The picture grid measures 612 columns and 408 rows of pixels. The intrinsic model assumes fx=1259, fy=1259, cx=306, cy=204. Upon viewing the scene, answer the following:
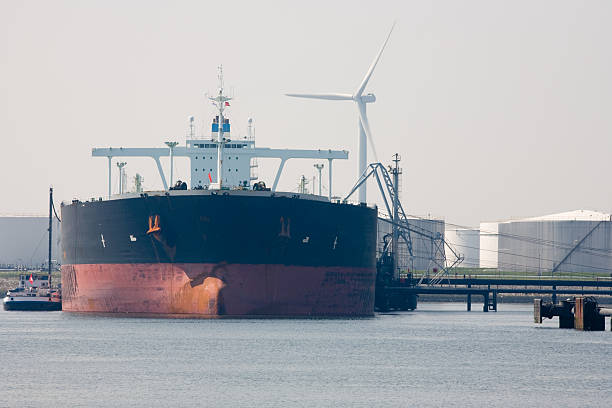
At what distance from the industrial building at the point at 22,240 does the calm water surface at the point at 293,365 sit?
72.4 meters

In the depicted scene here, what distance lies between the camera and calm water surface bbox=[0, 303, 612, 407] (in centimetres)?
3319

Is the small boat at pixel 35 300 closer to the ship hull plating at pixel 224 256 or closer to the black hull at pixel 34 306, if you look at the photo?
the black hull at pixel 34 306

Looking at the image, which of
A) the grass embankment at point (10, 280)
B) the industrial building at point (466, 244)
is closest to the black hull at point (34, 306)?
the grass embankment at point (10, 280)

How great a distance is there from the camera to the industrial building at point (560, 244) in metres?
119

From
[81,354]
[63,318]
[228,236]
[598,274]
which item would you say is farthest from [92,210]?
[598,274]

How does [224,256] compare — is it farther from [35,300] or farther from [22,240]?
[22,240]

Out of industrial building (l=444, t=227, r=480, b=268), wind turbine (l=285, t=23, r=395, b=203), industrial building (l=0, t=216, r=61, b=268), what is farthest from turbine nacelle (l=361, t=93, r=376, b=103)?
Answer: industrial building (l=444, t=227, r=480, b=268)

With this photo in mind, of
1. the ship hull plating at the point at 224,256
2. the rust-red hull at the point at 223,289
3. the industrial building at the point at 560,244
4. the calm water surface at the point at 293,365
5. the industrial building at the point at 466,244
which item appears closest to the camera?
the calm water surface at the point at 293,365

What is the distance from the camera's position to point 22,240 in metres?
132

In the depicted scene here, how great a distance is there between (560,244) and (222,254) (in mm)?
71072

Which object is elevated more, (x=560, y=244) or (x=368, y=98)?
(x=368, y=98)

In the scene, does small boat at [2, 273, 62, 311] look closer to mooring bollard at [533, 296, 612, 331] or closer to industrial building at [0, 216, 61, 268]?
mooring bollard at [533, 296, 612, 331]

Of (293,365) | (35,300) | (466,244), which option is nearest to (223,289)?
(293,365)

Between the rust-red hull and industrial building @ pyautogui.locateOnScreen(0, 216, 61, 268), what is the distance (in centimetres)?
7055
